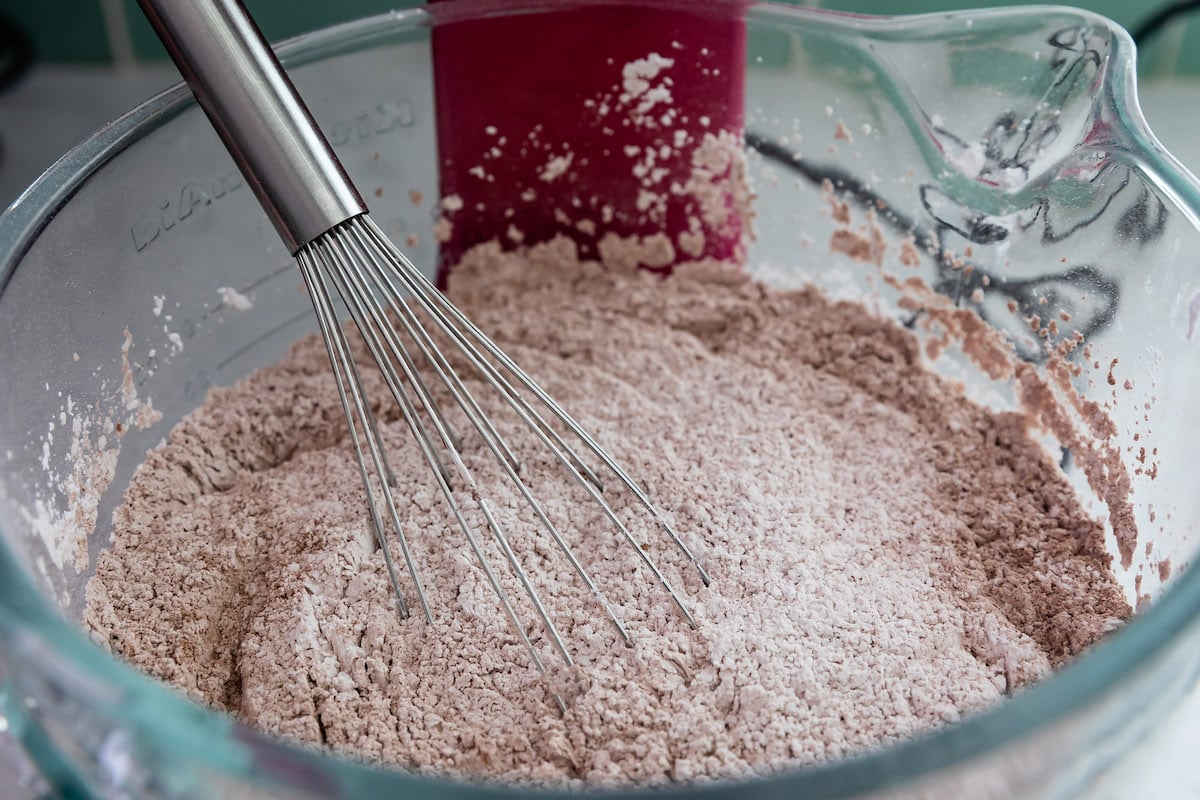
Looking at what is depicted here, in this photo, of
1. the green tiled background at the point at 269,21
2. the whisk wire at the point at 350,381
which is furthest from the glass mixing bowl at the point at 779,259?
the green tiled background at the point at 269,21

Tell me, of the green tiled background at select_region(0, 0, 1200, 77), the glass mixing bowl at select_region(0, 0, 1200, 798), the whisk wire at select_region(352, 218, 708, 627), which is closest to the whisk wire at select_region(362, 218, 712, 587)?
the whisk wire at select_region(352, 218, 708, 627)

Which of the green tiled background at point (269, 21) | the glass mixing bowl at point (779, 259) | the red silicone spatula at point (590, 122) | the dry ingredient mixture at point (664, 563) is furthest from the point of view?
the green tiled background at point (269, 21)

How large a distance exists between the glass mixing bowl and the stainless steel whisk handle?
11 centimetres

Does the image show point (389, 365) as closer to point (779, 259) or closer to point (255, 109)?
point (255, 109)

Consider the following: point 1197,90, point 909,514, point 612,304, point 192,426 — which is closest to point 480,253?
point 612,304

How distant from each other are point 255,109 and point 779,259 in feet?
1.29

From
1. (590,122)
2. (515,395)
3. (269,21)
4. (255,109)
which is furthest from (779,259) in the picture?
(269,21)

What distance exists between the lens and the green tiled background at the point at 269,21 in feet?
3.55

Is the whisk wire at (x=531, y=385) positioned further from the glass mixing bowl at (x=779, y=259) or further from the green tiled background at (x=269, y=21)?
the green tiled background at (x=269, y=21)

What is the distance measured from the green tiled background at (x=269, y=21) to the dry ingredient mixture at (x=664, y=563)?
51cm

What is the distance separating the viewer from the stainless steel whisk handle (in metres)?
0.53

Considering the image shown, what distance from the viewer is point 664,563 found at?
1.96 feet

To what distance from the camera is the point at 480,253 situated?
0.81 meters

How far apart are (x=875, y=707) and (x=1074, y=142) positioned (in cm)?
34
